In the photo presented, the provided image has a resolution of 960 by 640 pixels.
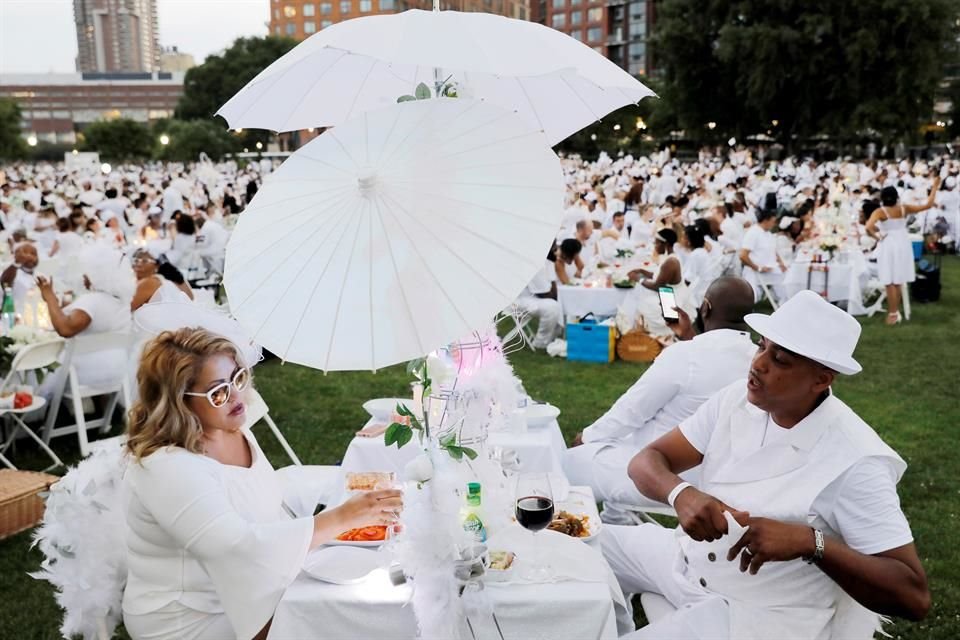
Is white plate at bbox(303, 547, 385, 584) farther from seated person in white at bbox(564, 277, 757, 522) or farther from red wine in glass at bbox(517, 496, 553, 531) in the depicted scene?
seated person in white at bbox(564, 277, 757, 522)

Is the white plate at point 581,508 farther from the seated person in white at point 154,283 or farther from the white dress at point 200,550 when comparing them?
the seated person in white at point 154,283

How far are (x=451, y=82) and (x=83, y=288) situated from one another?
5018 millimetres

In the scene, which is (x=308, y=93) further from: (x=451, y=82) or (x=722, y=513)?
(x=722, y=513)

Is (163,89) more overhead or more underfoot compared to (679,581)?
more overhead

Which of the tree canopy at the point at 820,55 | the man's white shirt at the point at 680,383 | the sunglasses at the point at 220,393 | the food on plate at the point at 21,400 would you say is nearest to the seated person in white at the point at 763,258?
the man's white shirt at the point at 680,383

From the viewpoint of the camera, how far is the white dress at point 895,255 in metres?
9.77

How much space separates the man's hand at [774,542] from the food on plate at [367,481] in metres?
1.43

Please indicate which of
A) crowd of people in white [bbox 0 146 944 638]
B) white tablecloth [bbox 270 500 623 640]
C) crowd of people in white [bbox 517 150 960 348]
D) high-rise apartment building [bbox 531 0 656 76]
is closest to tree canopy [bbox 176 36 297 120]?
high-rise apartment building [bbox 531 0 656 76]

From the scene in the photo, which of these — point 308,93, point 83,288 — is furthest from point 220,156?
point 308,93

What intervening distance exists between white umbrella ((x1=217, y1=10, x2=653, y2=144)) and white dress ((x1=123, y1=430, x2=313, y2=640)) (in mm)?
1275

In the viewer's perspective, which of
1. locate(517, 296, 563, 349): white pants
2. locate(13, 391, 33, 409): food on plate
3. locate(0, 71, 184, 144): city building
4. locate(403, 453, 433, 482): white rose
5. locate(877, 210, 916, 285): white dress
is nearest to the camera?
locate(403, 453, 433, 482): white rose

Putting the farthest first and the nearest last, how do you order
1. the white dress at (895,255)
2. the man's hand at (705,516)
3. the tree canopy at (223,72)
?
the tree canopy at (223,72) < the white dress at (895,255) < the man's hand at (705,516)

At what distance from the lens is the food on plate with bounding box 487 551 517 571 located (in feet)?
7.94

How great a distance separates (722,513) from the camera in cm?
225
